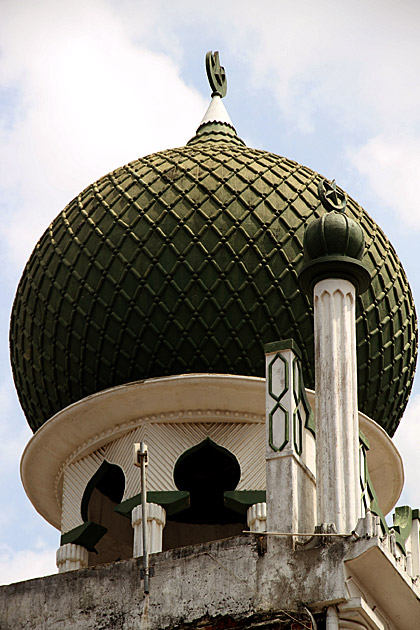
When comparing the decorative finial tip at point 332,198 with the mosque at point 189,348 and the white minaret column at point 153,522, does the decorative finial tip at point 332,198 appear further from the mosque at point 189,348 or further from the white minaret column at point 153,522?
the white minaret column at point 153,522

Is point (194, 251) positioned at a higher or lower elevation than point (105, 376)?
higher

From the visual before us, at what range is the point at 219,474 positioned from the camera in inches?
673

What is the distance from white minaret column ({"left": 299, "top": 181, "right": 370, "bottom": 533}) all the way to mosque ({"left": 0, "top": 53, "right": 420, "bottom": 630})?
21 millimetres

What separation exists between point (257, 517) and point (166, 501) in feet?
3.24

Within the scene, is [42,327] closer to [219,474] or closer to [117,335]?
[117,335]

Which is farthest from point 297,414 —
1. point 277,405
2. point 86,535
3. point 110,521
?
point 110,521

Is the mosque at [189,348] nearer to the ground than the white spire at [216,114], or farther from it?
nearer to the ground

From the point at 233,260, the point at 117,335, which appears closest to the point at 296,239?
the point at 233,260

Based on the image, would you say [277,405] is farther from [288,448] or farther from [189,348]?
[189,348]

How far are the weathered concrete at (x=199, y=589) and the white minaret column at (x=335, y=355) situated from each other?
426 millimetres

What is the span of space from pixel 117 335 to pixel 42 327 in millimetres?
1169

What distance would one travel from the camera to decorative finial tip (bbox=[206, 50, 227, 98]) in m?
20.3

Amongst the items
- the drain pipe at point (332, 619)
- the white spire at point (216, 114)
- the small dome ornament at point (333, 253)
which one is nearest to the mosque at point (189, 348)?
the small dome ornament at point (333, 253)

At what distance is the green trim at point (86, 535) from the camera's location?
16.5 m
